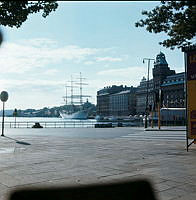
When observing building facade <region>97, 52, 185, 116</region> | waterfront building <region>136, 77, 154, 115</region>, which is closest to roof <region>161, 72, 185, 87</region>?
building facade <region>97, 52, 185, 116</region>

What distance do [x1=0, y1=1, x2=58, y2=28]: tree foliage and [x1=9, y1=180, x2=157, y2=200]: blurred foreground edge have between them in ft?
11.9

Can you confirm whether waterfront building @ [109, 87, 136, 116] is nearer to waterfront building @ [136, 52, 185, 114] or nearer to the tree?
waterfront building @ [136, 52, 185, 114]

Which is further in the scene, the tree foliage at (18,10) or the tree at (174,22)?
the tree at (174,22)

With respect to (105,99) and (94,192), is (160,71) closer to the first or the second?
(105,99)

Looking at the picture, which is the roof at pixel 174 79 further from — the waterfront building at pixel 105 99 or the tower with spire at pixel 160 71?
the waterfront building at pixel 105 99

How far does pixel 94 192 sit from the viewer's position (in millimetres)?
4527

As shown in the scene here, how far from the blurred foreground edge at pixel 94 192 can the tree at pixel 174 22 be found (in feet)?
22.5

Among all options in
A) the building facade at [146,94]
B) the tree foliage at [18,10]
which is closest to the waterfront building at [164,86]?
the building facade at [146,94]

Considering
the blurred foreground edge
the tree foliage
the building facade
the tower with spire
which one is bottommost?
the blurred foreground edge

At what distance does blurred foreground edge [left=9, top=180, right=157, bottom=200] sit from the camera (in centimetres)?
412

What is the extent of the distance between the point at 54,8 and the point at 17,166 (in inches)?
169

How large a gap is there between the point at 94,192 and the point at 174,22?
8.19m

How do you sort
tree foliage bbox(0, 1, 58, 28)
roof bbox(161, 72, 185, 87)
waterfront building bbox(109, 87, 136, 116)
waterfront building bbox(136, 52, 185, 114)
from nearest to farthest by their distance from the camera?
tree foliage bbox(0, 1, 58, 28)
waterfront building bbox(136, 52, 185, 114)
roof bbox(161, 72, 185, 87)
waterfront building bbox(109, 87, 136, 116)

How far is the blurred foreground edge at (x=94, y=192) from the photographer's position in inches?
162
